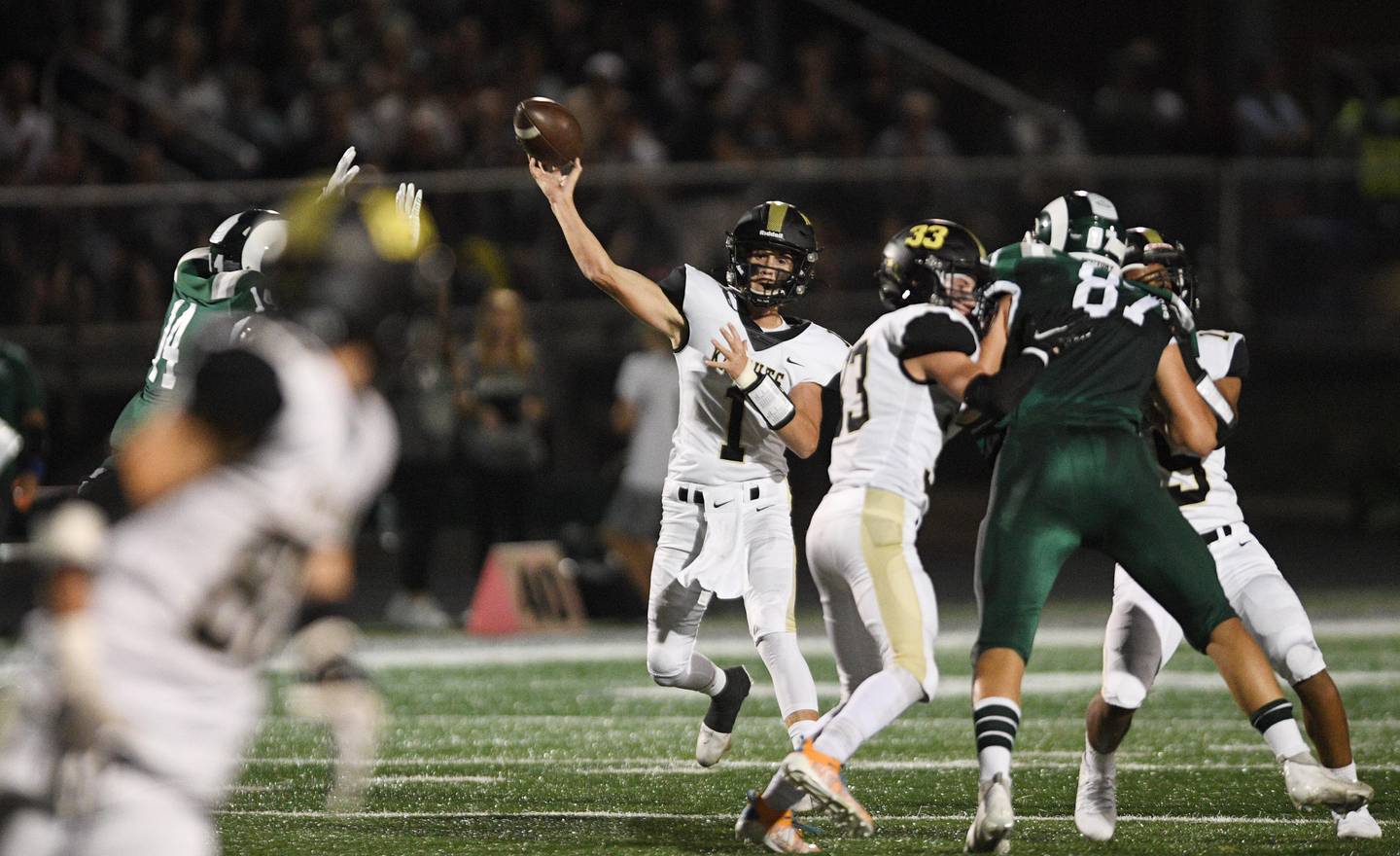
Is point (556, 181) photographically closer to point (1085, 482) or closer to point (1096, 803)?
point (1085, 482)

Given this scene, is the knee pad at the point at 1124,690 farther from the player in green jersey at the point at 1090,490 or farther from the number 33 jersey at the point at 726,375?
the number 33 jersey at the point at 726,375

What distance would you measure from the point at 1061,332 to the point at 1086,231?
33 centimetres

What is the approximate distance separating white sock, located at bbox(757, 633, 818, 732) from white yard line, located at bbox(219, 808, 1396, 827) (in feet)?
1.29

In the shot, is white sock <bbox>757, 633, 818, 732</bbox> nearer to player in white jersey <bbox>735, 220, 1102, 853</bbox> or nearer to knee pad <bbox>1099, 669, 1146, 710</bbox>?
player in white jersey <bbox>735, 220, 1102, 853</bbox>

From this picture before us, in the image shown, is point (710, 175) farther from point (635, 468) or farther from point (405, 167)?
point (635, 468)

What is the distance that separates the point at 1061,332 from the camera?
545 cm

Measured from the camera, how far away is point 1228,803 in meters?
6.38

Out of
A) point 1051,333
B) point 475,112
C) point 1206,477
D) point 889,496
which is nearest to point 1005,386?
point 1051,333

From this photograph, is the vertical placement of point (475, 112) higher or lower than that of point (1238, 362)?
higher

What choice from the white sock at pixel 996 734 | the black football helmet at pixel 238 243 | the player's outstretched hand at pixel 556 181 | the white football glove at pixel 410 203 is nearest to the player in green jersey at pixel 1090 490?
the white sock at pixel 996 734

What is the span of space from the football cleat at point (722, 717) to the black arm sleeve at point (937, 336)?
161 cm

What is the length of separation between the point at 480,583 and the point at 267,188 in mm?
3407

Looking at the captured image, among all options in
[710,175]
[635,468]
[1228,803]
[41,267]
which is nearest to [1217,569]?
[1228,803]

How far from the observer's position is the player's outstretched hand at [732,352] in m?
5.89
